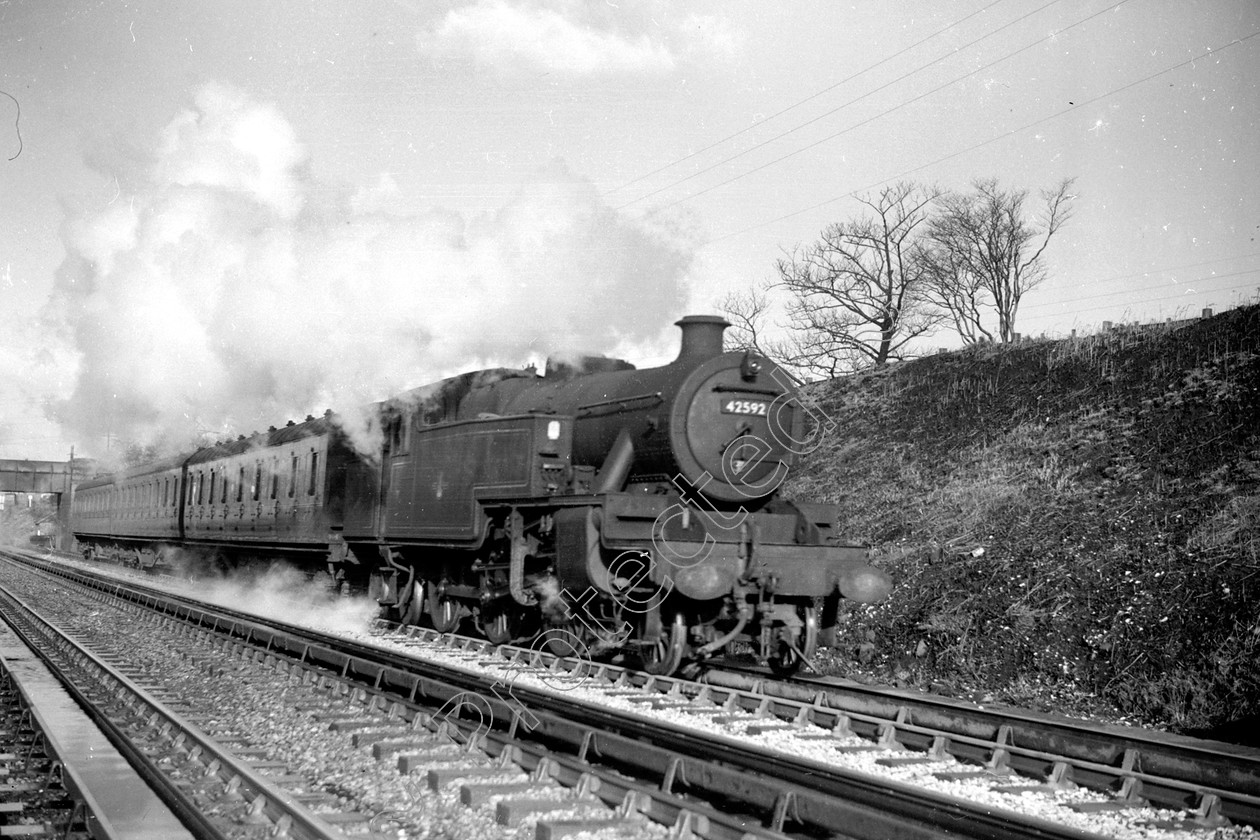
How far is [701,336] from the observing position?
32.5 ft

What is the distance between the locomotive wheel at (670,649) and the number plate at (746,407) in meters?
1.84

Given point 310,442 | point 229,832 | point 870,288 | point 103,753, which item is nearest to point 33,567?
point 310,442

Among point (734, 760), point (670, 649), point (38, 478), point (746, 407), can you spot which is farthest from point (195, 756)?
point (38, 478)

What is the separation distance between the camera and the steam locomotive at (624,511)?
9.24m

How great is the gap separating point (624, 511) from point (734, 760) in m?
3.18

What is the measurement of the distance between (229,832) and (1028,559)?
29.0 feet

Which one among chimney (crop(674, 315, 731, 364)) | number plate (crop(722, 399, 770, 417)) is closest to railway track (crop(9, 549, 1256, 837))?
number plate (crop(722, 399, 770, 417))

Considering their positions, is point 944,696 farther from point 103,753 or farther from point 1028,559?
point 103,753

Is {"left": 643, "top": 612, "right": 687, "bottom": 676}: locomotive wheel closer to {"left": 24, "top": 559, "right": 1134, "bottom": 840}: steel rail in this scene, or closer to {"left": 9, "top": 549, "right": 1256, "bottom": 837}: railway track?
{"left": 9, "top": 549, "right": 1256, "bottom": 837}: railway track

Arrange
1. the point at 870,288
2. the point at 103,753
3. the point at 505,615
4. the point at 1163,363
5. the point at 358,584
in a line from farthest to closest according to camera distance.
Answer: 1. the point at 870,288
2. the point at 358,584
3. the point at 1163,363
4. the point at 505,615
5. the point at 103,753

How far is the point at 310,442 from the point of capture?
1608 cm

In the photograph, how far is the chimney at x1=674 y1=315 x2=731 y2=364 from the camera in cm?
988

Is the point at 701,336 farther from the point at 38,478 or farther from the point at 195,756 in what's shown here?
the point at 38,478

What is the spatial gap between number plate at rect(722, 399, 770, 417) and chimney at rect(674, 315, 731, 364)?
1.61ft
